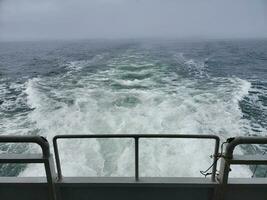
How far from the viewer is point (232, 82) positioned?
14.9 meters

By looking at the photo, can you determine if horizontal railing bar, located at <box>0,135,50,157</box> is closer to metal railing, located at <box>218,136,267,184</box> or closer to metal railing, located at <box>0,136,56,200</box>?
metal railing, located at <box>0,136,56,200</box>

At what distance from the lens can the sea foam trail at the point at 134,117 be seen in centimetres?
636

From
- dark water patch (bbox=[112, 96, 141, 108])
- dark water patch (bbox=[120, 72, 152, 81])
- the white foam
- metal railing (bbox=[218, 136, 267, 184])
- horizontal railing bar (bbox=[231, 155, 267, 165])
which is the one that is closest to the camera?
metal railing (bbox=[218, 136, 267, 184])

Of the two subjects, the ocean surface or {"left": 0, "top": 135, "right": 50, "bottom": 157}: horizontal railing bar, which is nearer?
{"left": 0, "top": 135, "right": 50, "bottom": 157}: horizontal railing bar

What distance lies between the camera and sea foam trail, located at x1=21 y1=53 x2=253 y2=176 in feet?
20.9

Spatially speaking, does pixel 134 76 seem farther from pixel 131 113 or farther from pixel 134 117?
pixel 134 117

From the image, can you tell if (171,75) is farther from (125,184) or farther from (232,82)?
(125,184)

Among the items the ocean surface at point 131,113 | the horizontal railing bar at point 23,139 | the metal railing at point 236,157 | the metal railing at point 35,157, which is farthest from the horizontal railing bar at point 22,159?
the ocean surface at point 131,113

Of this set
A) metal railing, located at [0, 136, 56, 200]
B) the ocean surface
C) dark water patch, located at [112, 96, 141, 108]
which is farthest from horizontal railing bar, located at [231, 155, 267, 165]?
dark water patch, located at [112, 96, 141, 108]

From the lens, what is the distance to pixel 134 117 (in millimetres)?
8992

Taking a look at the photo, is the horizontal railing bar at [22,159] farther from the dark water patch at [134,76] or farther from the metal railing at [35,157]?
the dark water patch at [134,76]

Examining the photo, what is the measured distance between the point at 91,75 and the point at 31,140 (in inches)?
553

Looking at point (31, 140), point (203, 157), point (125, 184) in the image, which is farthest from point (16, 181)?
point (203, 157)

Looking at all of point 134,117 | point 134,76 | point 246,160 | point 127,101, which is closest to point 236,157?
point 246,160
